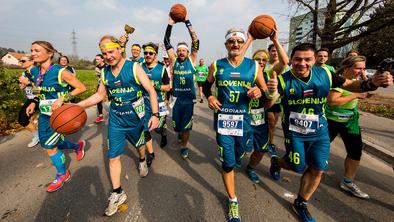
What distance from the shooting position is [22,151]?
5.10 metres

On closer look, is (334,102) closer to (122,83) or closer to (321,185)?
(321,185)

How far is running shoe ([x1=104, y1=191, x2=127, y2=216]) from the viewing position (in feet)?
9.33

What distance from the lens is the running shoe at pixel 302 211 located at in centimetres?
271

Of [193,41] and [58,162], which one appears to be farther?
[193,41]

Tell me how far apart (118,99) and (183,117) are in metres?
1.94

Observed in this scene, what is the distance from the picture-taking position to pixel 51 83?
341cm

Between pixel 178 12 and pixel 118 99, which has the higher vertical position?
pixel 178 12

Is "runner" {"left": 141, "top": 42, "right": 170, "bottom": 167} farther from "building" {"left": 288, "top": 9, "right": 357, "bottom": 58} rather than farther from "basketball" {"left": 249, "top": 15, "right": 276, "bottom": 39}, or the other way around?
"building" {"left": 288, "top": 9, "right": 357, "bottom": 58}

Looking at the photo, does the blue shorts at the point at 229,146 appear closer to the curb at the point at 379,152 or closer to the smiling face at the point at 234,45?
the smiling face at the point at 234,45

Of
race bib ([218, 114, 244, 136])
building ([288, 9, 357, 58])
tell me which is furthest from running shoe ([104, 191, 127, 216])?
building ([288, 9, 357, 58])

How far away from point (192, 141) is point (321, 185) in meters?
3.18

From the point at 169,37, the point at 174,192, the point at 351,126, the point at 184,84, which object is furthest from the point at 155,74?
the point at 351,126

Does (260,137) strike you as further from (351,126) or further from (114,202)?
(114,202)

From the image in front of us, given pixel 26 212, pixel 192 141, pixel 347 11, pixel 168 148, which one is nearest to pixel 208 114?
pixel 192 141
